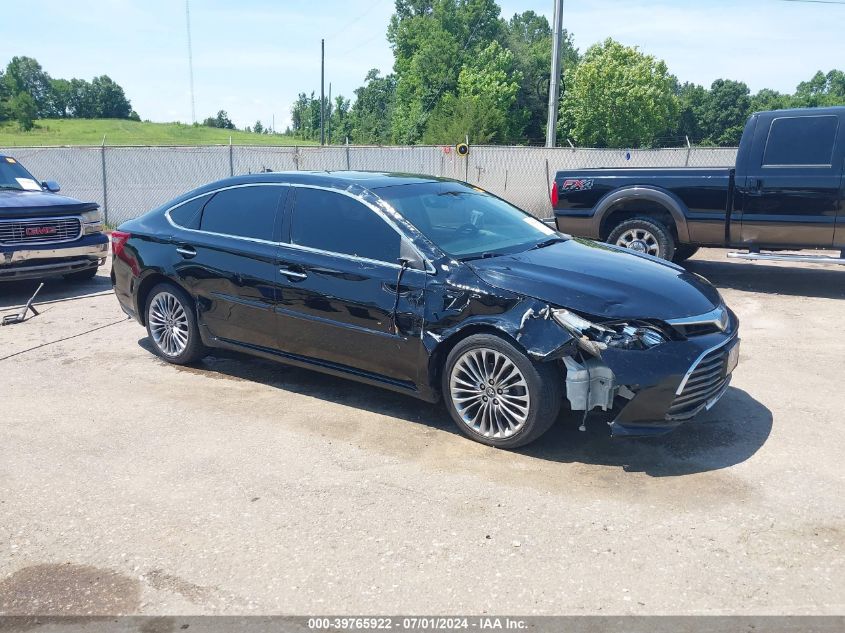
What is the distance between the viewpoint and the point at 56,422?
16.9 ft

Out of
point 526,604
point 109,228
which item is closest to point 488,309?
point 526,604

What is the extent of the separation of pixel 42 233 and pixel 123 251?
3334mm

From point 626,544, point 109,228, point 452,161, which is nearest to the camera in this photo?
point 626,544

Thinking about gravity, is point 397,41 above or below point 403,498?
above

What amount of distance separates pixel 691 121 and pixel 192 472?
323 ft

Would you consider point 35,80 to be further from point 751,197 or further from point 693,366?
point 693,366

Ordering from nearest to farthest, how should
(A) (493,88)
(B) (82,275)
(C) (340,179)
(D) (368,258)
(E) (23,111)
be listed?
(D) (368,258) → (C) (340,179) → (B) (82,275) → (A) (493,88) → (E) (23,111)

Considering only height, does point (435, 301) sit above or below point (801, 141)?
below

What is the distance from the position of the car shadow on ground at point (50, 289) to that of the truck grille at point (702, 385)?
7.83 m

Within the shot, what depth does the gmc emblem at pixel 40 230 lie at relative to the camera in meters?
9.09

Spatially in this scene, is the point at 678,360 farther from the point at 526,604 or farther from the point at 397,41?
the point at 397,41

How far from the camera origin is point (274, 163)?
19109 millimetres

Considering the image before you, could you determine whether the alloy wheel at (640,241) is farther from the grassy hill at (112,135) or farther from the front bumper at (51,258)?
the grassy hill at (112,135)

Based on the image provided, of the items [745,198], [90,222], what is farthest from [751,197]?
[90,222]
